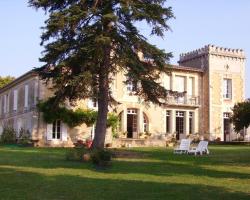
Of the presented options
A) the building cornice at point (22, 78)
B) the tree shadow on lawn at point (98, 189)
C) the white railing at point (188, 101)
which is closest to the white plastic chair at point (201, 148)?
the tree shadow on lawn at point (98, 189)

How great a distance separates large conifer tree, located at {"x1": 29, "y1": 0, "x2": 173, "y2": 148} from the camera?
799 inches

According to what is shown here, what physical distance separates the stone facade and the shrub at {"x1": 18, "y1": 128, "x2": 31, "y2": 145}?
434mm

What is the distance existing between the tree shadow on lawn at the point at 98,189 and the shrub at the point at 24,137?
70.4 feet

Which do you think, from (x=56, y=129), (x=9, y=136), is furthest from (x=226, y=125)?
Answer: (x=9, y=136)

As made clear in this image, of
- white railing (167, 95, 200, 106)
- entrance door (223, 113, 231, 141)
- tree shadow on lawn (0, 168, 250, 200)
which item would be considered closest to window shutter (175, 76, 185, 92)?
white railing (167, 95, 200, 106)

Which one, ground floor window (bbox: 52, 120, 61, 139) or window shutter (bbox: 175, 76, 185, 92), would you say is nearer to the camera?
ground floor window (bbox: 52, 120, 61, 139)

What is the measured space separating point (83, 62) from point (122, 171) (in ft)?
25.3

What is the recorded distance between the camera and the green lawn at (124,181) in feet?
31.2

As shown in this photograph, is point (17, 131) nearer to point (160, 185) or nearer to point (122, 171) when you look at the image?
point (122, 171)

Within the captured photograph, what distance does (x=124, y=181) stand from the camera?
455 inches

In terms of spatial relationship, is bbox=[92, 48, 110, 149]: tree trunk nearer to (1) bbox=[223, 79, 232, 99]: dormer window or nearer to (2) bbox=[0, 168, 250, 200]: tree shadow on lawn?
(2) bbox=[0, 168, 250, 200]: tree shadow on lawn

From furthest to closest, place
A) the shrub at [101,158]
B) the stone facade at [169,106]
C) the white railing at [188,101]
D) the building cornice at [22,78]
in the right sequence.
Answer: the white railing at [188,101] → the building cornice at [22,78] → the stone facade at [169,106] → the shrub at [101,158]

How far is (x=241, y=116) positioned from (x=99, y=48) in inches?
745

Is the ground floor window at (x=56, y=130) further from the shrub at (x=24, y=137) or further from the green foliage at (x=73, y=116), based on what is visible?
the shrub at (x=24, y=137)
